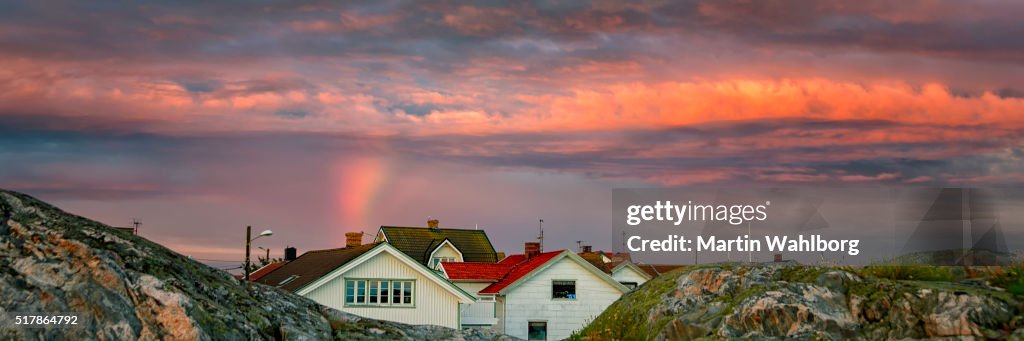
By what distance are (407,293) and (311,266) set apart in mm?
7349

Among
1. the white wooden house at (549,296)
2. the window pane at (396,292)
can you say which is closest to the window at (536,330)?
the white wooden house at (549,296)

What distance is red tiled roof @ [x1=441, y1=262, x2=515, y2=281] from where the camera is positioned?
54469 mm

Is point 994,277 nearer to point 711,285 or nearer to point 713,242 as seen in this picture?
point 711,285

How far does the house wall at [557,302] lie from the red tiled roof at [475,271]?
12.0 feet

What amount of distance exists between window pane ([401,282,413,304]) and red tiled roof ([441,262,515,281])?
28.3 feet

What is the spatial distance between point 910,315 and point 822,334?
0.90m

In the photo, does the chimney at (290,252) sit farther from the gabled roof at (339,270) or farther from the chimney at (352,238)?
the gabled roof at (339,270)

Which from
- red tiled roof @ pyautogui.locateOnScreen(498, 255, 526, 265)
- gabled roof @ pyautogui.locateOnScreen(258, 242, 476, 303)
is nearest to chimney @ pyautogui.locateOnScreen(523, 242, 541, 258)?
red tiled roof @ pyautogui.locateOnScreen(498, 255, 526, 265)

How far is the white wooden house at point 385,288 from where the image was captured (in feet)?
145

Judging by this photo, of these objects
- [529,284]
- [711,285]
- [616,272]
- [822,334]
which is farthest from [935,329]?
[616,272]

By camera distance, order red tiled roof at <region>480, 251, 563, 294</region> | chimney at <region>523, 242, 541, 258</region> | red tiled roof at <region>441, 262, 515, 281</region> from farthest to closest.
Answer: chimney at <region>523, 242, 541, 258</region>, red tiled roof at <region>441, 262, 515, 281</region>, red tiled roof at <region>480, 251, 563, 294</region>

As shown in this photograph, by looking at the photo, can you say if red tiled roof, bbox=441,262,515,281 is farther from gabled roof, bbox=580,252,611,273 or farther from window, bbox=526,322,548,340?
gabled roof, bbox=580,252,611,273

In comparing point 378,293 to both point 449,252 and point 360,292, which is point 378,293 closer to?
point 360,292

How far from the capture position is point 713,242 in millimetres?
14844
